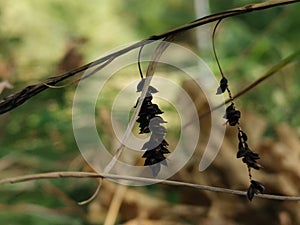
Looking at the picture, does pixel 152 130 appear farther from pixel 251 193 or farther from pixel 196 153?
pixel 196 153

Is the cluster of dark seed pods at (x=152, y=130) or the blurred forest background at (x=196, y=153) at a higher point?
the blurred forest background at (x=196, y=153)

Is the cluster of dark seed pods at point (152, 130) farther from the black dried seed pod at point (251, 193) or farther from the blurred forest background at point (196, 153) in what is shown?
the blurred forest background at point (196, 153)

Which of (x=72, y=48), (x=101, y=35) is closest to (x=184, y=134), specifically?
(x=72, y=48)

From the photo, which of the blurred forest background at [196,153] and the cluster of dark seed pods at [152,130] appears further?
the blurred forest background at [196,153]

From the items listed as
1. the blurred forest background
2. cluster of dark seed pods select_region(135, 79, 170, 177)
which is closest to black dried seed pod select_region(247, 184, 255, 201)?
cluster of dark seed pods select_region(135, 79, 170, 177)

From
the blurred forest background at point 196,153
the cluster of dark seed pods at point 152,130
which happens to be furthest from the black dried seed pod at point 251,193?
the blurred forest background at point 196,153

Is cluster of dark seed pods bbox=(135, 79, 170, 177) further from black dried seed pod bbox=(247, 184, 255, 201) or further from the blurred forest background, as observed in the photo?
the blurred forest background

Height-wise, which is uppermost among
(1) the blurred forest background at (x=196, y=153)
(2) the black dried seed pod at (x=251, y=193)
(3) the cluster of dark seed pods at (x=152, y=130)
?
(1) the blurred forest background at (x=196, y=153)
